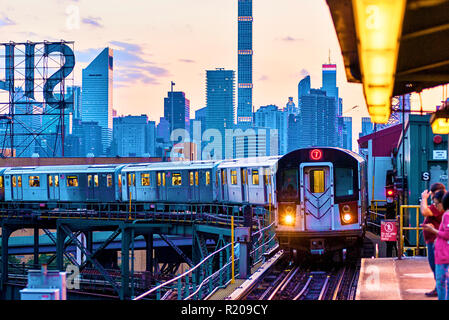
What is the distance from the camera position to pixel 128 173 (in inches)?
1435

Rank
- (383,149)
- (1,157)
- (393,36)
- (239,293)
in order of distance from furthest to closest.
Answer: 1. (1,157)
2. (383,149)
3. (239,293)
4. (393,36)

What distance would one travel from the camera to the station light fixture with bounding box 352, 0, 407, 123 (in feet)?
11.7

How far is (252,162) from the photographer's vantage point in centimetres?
2783

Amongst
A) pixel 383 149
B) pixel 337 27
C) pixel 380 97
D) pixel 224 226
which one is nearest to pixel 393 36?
pixel 337 27

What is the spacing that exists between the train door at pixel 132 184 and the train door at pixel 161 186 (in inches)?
83.9

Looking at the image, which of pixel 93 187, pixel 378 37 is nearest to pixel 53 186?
pixel 93 187

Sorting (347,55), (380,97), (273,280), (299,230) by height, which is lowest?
(273,280)

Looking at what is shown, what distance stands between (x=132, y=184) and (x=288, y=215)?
874 inches

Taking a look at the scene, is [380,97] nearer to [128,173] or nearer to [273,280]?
[273,280]

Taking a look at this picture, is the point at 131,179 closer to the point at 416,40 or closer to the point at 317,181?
the point at 317,181

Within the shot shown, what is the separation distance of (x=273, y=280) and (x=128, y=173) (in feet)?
77.3

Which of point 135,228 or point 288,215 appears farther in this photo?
point 135,228

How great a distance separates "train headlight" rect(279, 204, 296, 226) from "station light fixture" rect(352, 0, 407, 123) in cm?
948

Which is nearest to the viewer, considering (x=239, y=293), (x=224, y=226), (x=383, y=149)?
(x=239, y=293)
